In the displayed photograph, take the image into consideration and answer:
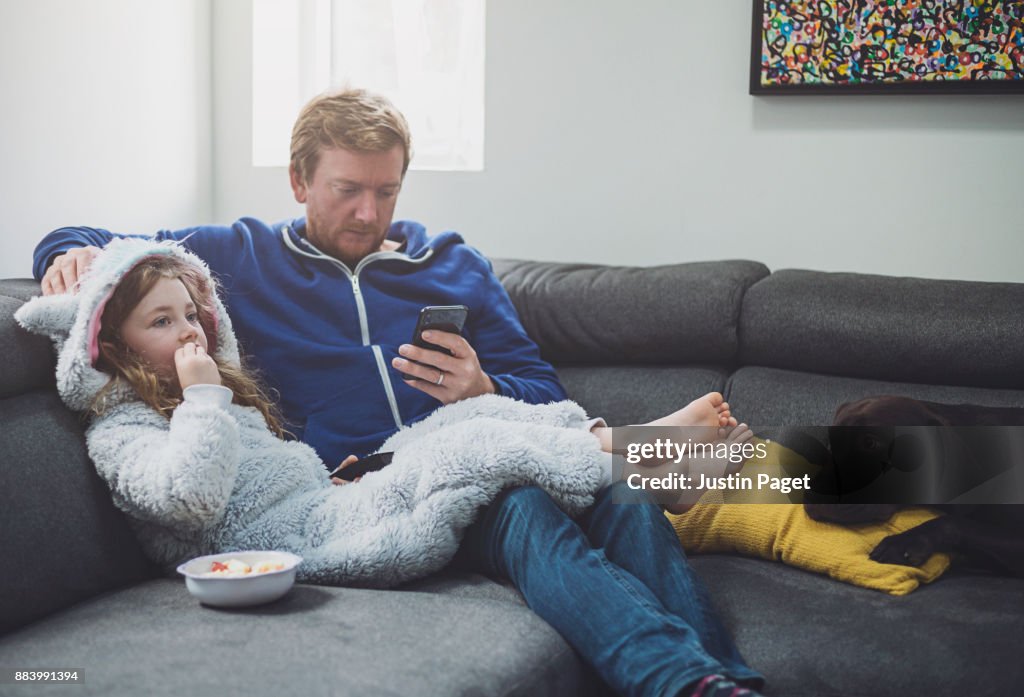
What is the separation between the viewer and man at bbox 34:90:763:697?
1655mm

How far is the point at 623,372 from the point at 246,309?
824 mm

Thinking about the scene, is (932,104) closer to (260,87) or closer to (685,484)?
(685,484)

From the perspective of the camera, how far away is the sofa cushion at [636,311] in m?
2.32

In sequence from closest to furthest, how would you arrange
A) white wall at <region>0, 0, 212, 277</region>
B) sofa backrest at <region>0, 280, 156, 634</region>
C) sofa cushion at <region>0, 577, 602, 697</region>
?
1. sofa cushion at <region>0, 577, 602, 697</region>
2. sofa backrest at <region>0, 280, 156, 634</region>
3. white wall at <region>0, 0, 212, 277</region>

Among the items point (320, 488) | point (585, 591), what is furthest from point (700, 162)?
point (585, 591)

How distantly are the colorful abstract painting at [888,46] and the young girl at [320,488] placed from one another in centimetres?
130

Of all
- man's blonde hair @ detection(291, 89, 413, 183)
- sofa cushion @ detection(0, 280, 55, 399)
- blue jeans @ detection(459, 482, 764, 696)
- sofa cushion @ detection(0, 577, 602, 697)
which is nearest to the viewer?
sofa cushion @ detection(0, 577, 602, 697)

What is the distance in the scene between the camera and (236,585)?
141 centimetres

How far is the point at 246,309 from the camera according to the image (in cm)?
202

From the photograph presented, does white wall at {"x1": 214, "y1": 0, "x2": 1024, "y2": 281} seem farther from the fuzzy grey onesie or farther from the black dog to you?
the fuzzy grey onesie

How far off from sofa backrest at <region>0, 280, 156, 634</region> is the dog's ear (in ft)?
3.98

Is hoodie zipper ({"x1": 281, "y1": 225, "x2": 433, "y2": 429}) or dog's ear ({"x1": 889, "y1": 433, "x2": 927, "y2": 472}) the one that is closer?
dog's ear ({"x1": 889, "y1": 433, "x2": 927, "y2": 472})

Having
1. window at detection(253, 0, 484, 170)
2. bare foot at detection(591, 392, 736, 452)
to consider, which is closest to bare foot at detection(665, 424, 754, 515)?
bare foot at detection(591, 392, 736, 452)

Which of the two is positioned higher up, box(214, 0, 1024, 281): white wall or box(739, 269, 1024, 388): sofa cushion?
box(214, 0, 1024, 281): white wall
